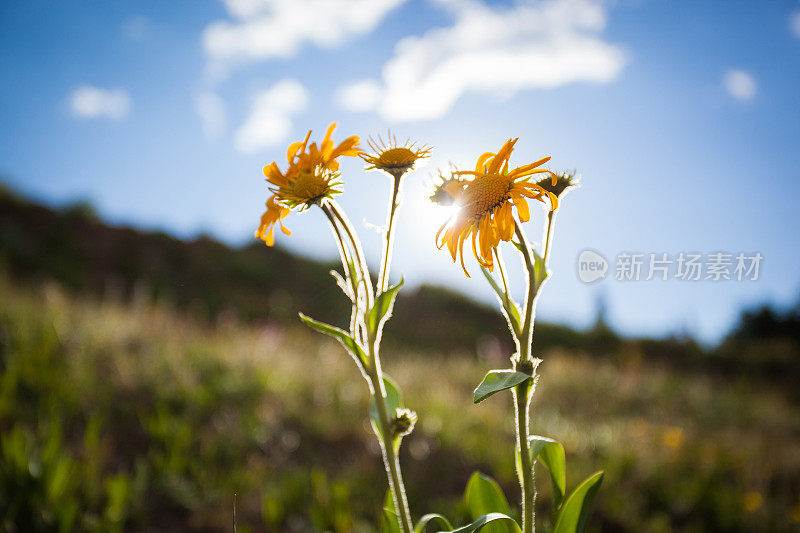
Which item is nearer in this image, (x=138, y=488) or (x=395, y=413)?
(x=395, y=413)

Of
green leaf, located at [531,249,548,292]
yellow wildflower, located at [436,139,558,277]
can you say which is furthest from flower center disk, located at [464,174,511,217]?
green leaf, located at [531,249,548,292]

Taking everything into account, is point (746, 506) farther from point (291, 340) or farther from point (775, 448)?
point (291, 340)

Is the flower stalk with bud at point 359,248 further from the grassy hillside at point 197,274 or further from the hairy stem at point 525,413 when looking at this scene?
the grassy hillside at point 197,274

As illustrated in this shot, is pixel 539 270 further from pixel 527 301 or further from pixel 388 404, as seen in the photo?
pixel 388 404

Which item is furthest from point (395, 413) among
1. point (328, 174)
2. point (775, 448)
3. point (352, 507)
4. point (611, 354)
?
point (611, 354)

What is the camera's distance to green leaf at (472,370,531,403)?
79 cm

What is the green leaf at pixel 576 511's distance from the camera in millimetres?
995

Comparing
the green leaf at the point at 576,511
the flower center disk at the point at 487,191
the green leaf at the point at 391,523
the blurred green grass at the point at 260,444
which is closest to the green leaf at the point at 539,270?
the flower center disk at the point at 487,191

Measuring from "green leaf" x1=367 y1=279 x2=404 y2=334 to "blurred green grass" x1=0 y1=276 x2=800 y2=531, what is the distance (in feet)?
3.56

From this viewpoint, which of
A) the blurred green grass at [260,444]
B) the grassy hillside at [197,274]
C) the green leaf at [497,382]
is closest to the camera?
the green leaf at [497,382]

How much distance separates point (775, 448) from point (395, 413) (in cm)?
592

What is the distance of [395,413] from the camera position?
983 mm

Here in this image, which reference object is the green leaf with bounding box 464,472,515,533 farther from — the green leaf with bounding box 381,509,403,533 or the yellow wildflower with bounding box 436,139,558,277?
the yellow wildflower with bounding box 436,139,558,277

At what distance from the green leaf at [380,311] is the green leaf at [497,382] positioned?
0.62ft
